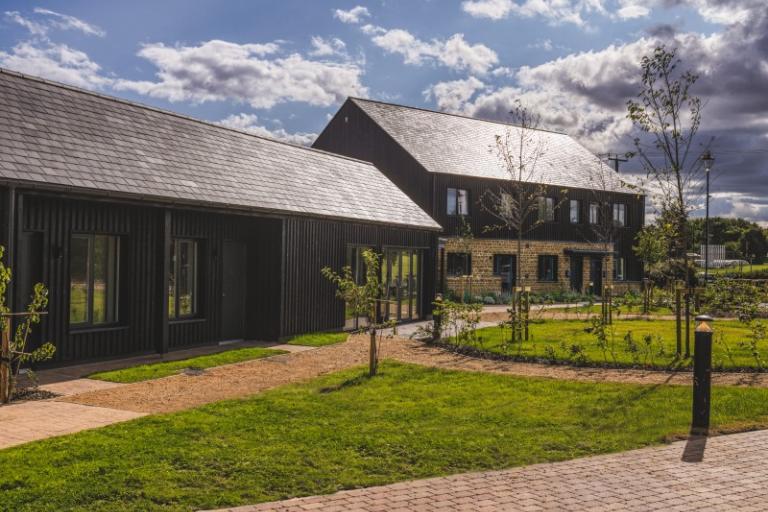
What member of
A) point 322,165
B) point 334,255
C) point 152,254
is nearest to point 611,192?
point 322,165

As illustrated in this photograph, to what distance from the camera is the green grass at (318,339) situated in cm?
1598

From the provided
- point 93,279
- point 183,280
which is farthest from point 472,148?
point 93,279

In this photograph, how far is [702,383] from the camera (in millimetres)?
8188

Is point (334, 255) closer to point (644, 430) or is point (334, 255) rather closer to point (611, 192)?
point (644, 430)

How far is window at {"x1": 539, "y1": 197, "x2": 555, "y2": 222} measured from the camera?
35812 mm

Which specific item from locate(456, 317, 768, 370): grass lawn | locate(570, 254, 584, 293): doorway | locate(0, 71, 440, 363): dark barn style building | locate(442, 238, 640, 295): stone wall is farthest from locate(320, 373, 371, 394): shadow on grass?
locate(570, 254, 584, 293): doorway

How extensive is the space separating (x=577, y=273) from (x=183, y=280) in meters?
27.0

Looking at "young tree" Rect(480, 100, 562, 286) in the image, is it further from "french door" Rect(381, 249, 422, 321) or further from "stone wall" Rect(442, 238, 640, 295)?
"french door" Rect(381, 249, 422, 321)

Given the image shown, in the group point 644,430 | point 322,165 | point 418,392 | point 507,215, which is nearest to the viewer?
point 644,430

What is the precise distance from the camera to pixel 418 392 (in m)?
10.2

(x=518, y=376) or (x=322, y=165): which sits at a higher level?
(x=322, y=165)

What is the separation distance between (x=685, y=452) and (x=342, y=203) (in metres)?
13.4

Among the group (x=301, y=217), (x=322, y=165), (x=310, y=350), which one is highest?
(x=322, y=165)

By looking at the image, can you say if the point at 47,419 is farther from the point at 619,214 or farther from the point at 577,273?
the point at 619,214
